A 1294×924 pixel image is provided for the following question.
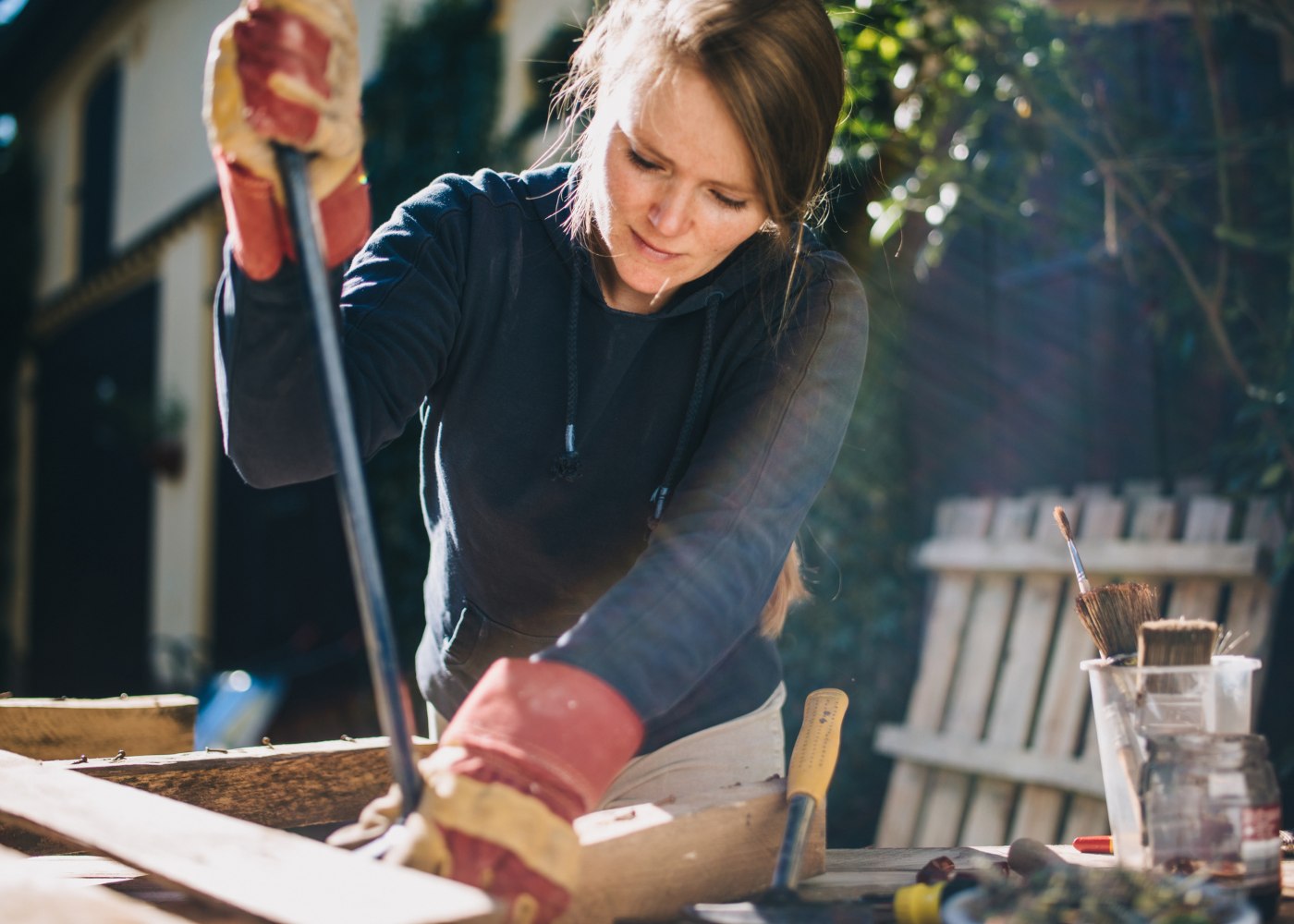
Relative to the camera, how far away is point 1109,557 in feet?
11.3

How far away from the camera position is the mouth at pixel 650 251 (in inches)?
60.1

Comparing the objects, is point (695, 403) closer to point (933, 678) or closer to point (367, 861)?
point (367, 861)

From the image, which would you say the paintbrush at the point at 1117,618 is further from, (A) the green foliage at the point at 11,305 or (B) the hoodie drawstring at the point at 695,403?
(A) the green foliage at the point at 11,305

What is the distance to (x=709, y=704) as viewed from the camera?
66.7 inches

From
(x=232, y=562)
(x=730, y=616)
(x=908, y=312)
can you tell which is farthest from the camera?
(x=232, y=562)

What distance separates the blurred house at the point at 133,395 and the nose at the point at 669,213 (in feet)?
12.8

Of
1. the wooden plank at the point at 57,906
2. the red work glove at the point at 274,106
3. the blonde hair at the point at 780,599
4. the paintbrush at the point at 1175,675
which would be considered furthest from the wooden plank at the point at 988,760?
the wooden plank at the point at 57,906

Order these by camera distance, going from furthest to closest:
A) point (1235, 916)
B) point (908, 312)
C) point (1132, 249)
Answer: point (908, 312) → point (1132, 249) → point (1235, 916)

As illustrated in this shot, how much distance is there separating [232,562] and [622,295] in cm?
634

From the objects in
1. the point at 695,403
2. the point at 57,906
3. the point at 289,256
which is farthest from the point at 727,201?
the point at 57,906

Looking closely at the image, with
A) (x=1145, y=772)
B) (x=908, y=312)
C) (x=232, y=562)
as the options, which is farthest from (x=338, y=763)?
(x=232, y=562)

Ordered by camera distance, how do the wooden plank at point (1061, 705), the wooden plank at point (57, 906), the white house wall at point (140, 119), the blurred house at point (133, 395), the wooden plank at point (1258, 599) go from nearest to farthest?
the wooden plank at point (57, 906), the wooden plank at point (1258, 599), the wooden plank at point (1061, 705), the blurred house at point (133, 395), the white house wall at point (140, 119)

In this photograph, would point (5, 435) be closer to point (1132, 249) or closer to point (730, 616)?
point (1132, 249)

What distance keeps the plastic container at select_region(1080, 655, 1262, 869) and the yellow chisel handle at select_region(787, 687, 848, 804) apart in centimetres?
29
